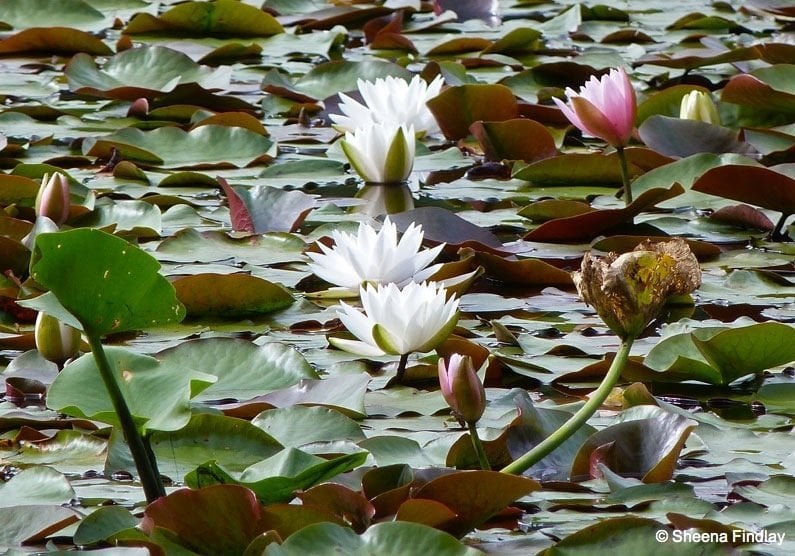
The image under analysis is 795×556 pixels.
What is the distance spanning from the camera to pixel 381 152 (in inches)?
115

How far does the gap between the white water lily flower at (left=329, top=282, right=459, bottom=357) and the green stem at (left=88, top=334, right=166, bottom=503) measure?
481 millimetres

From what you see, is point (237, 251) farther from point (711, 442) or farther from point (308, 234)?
point (711, 442)

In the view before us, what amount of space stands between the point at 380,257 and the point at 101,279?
85 centimetres

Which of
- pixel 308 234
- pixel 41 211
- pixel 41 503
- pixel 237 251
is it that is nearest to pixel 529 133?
pixel 308 234

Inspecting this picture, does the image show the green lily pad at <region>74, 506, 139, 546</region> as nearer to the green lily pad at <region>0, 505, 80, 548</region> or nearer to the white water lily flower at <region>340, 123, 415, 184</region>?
the green lily pad at <region>0, 505, 80, 548</region>

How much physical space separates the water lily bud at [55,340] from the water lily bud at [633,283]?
2.56ft

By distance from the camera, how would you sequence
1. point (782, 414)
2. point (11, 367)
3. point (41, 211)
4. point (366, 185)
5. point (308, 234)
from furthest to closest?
point (366, 185)
point (308, 234)
point (41, 211)
point (11, 367)
point (782, 414)

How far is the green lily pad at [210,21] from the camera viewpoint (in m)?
4.64

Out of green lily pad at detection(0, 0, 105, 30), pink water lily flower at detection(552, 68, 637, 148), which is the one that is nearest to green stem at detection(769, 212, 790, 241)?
pink water lily flower at detection(552, 68, 637, 148)

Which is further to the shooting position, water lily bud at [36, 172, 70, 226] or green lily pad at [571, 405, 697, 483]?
water lily bud at [36, 172, 70, 226]

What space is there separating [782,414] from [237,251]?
112 centimetres

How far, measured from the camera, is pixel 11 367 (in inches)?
72.1

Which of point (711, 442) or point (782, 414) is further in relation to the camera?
point (782, 414)

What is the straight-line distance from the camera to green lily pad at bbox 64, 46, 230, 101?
373 centimetres
